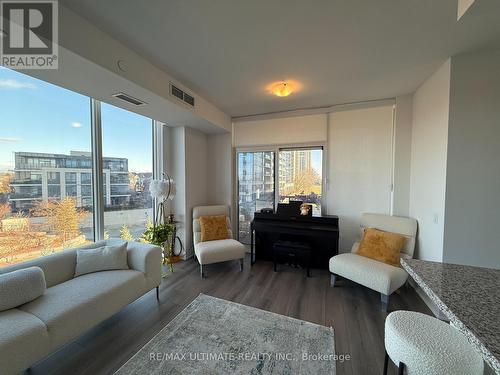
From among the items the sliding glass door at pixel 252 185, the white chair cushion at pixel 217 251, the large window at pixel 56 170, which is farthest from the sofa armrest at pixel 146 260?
the sliding glass door at pixel 252 185

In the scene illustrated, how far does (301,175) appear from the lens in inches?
147

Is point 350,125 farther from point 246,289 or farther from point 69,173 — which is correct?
point 69,173

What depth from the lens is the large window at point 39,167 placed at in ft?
6.34

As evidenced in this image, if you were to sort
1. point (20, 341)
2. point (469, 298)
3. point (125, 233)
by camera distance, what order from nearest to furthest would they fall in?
point (469, 298), point (20, 341), point (125, 233)

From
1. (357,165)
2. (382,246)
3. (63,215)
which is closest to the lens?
(63,215)

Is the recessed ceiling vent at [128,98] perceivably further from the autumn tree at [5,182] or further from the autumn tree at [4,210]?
the autumn tree at [4,210]

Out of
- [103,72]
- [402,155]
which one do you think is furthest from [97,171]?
[402,155]

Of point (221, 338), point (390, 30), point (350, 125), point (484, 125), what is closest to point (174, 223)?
point (221, 338)

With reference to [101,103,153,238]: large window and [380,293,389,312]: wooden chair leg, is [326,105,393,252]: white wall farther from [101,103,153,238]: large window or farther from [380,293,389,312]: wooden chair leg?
[101,103,153,238]: large window

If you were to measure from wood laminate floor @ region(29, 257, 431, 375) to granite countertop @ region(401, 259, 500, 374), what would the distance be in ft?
3.50

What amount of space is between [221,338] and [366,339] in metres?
1.33

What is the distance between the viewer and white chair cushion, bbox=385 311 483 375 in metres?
0.94

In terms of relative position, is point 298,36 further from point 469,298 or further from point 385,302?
point 385,302

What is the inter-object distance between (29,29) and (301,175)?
11.7ft
